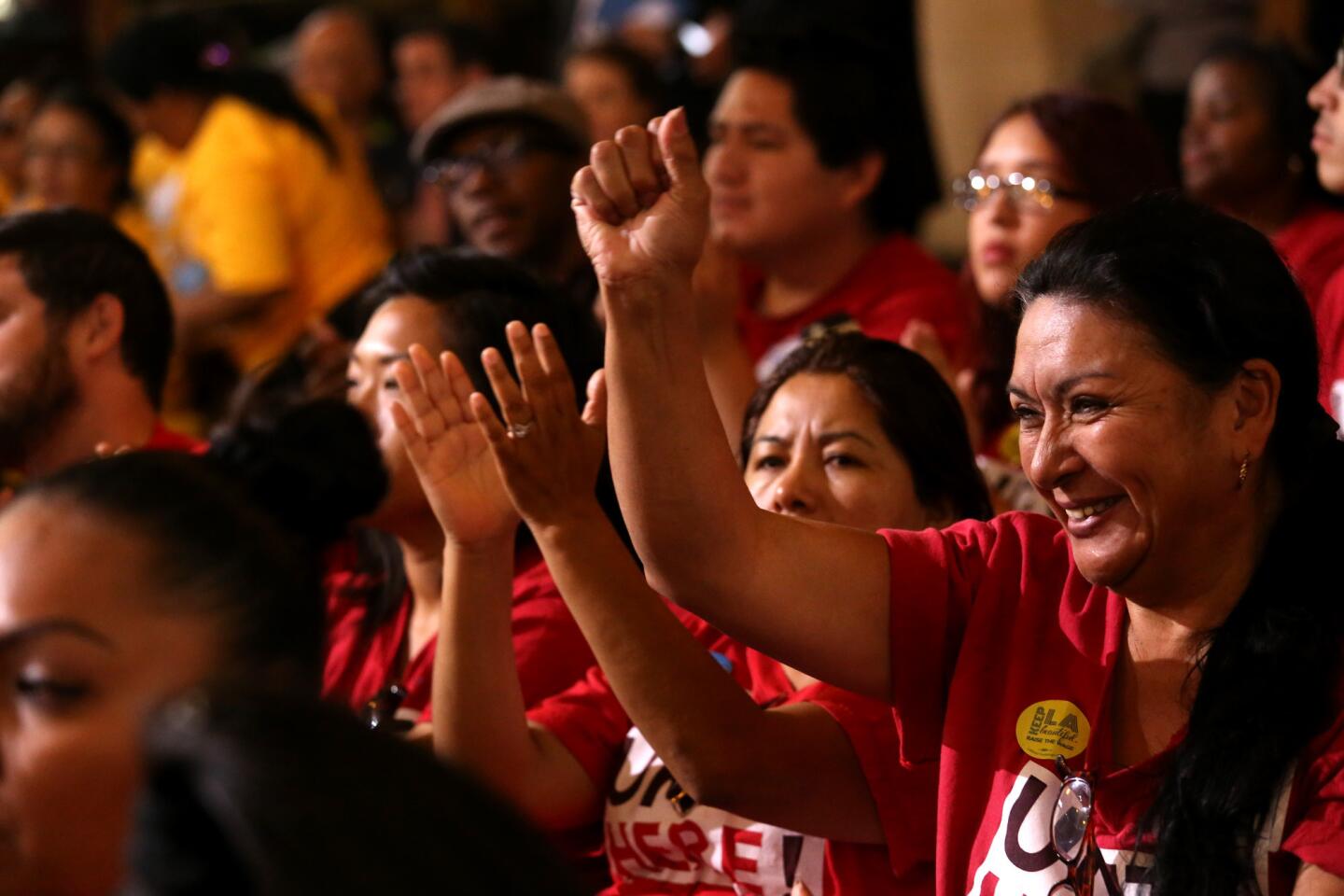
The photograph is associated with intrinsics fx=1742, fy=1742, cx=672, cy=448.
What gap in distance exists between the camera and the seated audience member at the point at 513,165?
3643 mm

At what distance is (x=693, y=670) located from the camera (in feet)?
5.58

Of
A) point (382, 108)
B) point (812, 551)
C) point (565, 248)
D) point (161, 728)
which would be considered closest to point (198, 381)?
point (565, 248)

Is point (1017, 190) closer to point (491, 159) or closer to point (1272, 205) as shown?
point (1272, 205)

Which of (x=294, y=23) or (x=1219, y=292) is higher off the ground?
(x=294, y=23)

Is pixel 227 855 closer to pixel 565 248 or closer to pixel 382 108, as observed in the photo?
pixel 565 248

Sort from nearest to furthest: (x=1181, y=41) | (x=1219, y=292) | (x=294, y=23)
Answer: (x=1219, y=292) < (x=1181, y=41) < (x=294, y=23)

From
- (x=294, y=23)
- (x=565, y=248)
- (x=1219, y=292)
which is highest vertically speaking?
(x=294, y=23)

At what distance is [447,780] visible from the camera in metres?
0.80

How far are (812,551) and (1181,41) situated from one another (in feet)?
10.1

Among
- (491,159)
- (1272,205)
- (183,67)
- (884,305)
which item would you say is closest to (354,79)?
(183,67)

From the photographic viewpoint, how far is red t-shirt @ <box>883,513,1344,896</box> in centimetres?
155

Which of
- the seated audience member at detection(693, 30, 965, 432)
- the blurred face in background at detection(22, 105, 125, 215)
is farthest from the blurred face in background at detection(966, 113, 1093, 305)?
the blurred face in background at detection(22, 105, 125, 215)

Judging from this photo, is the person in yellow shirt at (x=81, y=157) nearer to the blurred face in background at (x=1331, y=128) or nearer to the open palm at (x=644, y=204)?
the blurred face in background at (x=1331, y=128)

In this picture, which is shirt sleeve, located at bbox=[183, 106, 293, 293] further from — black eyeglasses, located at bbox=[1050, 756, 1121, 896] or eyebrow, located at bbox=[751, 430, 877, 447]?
black eyeglasses, located at bbox=[1050, 756, 1121, 896]
